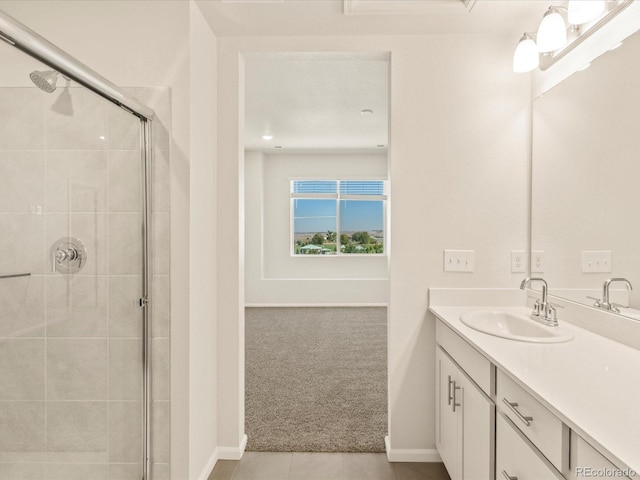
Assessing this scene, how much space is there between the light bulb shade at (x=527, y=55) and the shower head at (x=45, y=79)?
2.05m

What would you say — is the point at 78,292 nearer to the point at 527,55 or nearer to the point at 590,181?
the point at 590,181

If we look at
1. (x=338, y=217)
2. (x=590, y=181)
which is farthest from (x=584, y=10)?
(x=338, y=217)

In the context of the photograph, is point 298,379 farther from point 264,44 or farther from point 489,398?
point 264,44

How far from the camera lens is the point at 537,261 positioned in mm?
2100

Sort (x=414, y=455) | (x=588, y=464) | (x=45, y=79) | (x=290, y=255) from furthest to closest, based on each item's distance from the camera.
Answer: (x=290, y=255)
(x=414, y=455)
(x=45, y=79)
(x=588, y=464)

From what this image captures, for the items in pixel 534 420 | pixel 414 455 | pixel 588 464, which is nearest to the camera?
pixel 588 464

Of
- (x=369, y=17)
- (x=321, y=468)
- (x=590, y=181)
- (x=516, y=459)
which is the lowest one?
(x=321, y=468)

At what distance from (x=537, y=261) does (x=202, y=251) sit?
1798mm

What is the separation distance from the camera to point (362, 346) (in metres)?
4.38

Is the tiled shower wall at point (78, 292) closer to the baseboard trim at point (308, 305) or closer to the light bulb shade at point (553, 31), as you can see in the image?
the light bulb shade at point (553, 31)

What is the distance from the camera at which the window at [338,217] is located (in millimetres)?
7000

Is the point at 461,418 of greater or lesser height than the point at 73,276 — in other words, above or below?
below

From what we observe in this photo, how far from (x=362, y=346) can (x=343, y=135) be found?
9.79 ft

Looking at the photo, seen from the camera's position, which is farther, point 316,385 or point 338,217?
point 338,217
